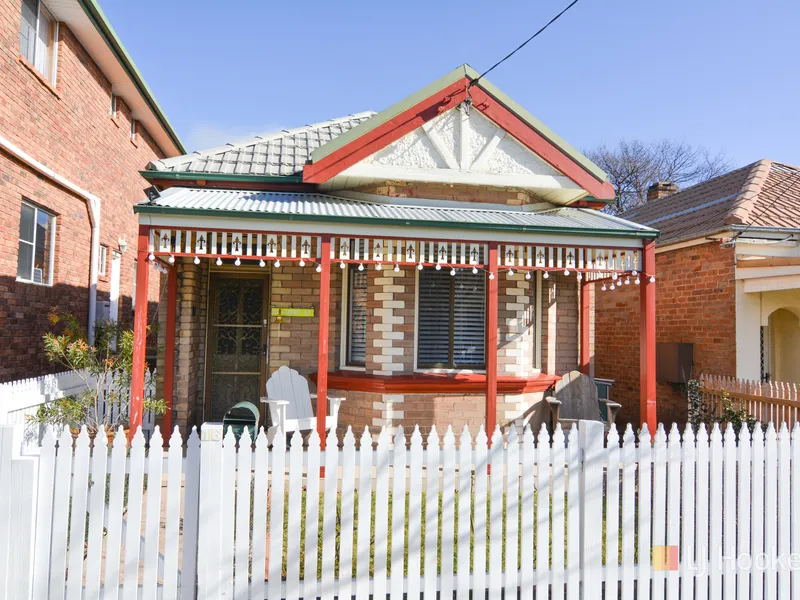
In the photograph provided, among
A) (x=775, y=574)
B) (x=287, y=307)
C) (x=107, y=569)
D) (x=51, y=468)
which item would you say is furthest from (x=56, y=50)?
(x=775, y=574)

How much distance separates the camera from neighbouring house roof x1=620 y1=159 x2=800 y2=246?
370 inches

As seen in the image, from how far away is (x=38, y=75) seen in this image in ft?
26.2

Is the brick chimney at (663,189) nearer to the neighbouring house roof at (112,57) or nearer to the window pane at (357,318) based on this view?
the window pane at (357,318)

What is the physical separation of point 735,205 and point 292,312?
802 cm

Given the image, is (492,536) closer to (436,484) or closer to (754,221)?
(436,484)

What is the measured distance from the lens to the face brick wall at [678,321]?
9.38 m

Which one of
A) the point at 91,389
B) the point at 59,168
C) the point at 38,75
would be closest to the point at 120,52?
the point at 38,75

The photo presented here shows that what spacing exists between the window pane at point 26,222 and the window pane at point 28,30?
2.24 metres

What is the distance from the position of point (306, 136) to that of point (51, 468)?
7.43m

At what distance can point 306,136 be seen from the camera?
31.8ft

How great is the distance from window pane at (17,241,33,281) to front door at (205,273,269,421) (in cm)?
265

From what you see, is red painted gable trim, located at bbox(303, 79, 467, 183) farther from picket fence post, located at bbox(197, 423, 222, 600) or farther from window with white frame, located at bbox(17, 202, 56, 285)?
picket fence post, located at bbox(197, 423, 222, 600)

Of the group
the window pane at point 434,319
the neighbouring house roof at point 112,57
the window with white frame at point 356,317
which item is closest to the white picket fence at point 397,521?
the window pane at point 434,319

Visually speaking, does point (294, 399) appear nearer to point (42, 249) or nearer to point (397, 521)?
point (397, 521)
